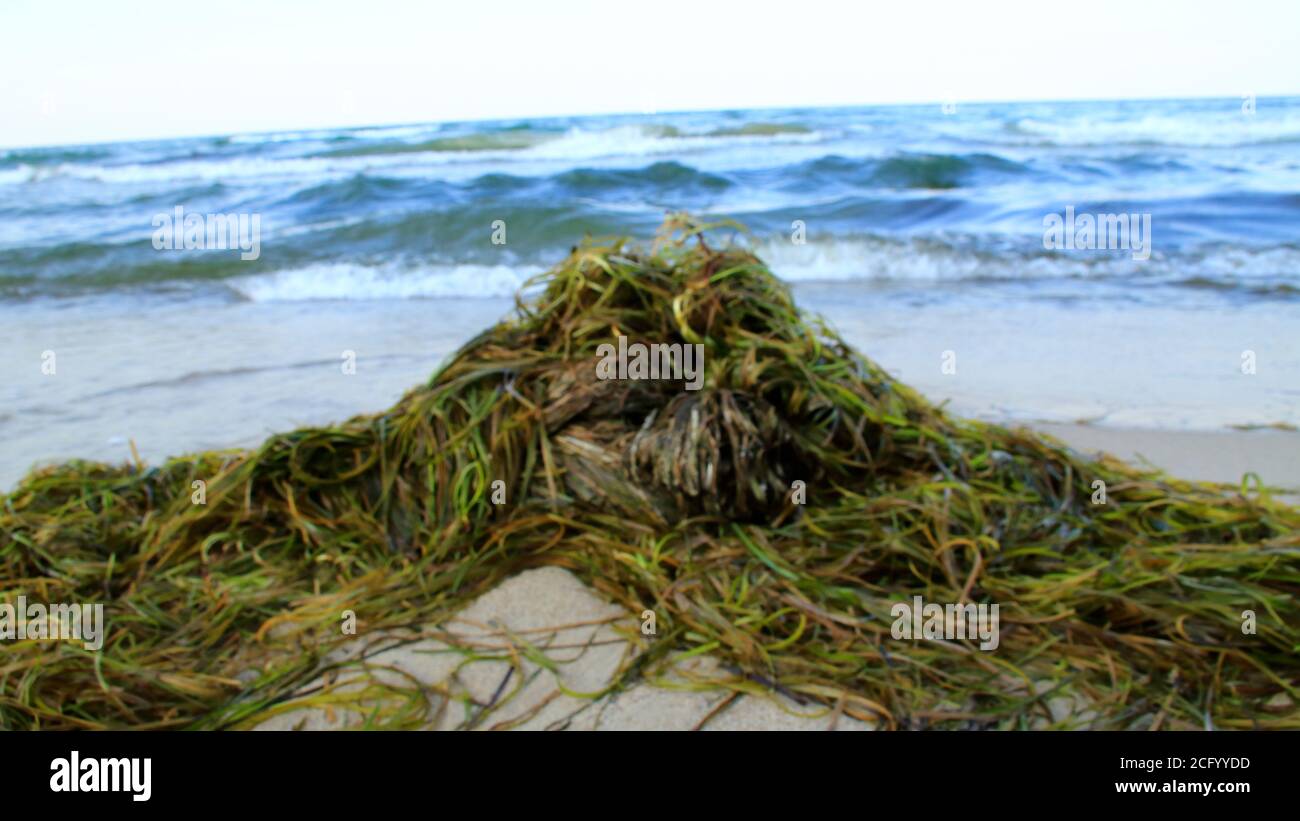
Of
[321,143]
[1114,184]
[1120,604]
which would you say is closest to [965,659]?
[1120,604]

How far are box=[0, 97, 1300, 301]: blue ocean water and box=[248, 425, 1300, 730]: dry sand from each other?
19.2 ft

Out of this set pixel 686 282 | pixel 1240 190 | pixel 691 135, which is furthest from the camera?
pixel 691 135

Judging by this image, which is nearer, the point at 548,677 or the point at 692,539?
the point at 548,677

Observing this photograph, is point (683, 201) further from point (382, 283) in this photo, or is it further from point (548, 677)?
point (548, 677)

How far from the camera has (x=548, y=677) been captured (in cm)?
190

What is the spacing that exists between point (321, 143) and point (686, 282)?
2170 cm

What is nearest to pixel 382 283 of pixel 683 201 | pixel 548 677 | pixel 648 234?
pixel 648 234

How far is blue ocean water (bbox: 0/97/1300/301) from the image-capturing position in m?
8.16

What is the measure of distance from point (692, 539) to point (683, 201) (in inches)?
418

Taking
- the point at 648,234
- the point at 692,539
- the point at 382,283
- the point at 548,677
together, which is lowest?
the point at 548,677

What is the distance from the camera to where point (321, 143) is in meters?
22.0

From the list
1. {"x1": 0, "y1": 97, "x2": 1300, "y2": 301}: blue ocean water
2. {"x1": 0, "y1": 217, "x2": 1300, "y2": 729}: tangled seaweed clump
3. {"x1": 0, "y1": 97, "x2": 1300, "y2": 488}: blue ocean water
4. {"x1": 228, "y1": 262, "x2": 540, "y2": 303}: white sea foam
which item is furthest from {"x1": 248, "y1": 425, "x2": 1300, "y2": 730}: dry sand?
{"x1": 228, "y1": 262, "x2": 540, "y2": 303}: white sea foam

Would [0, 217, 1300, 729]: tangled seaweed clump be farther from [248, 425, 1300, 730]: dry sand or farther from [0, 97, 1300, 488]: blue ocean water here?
[0, 97, 1300, 488]: blue ocean water

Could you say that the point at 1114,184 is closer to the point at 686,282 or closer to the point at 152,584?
the point at 686,282
